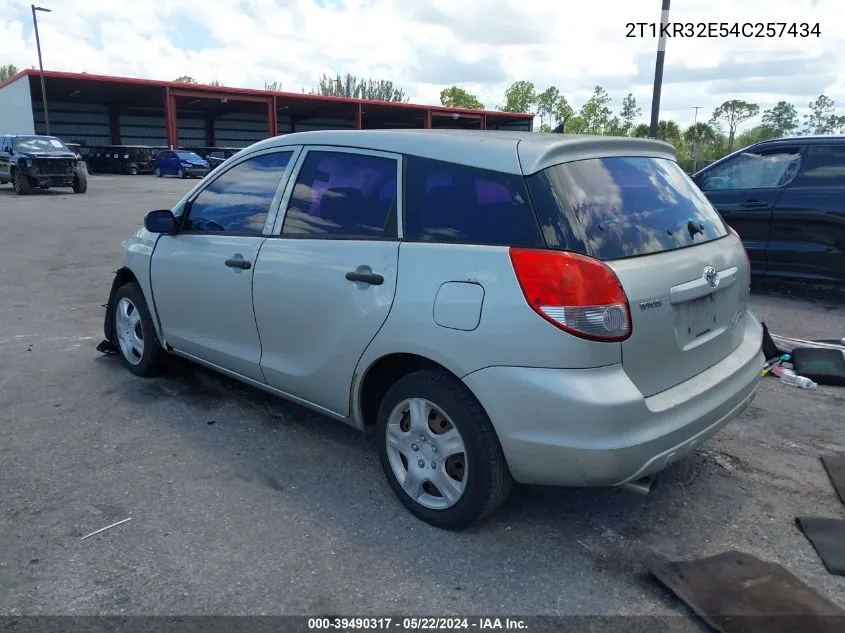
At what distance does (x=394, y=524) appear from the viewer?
123 inches

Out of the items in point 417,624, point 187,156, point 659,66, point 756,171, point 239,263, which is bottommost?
point 417,624

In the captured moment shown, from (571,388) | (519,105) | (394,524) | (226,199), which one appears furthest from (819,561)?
(519,105)

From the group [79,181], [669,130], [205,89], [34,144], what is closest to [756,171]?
[79,181]

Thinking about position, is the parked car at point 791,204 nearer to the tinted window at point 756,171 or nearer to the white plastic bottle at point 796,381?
the tinted window at point 756,171

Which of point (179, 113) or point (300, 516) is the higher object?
point (179, 113)

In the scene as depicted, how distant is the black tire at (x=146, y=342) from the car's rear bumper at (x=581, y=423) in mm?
2871

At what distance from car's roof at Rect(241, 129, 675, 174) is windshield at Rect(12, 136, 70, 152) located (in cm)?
2160

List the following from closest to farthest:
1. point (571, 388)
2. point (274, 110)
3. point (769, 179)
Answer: point (571, 388) → point (769, 179) → point (274, 110)

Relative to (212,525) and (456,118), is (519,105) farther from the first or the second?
(212,525)

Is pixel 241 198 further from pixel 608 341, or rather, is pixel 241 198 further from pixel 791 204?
pixel 791 204

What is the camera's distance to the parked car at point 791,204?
7062mm

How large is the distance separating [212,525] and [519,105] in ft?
251

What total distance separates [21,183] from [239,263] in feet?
69.5

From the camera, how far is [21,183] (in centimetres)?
2141
